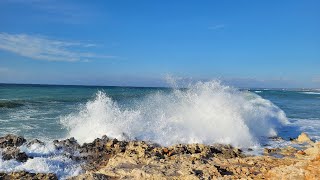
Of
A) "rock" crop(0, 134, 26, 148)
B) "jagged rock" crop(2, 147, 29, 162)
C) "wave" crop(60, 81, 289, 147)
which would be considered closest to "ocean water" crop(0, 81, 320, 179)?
"wave" crop(60, 81, 289, 147)

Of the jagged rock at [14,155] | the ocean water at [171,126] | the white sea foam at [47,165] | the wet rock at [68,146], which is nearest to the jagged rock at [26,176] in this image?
the white sea foam at [47,165]

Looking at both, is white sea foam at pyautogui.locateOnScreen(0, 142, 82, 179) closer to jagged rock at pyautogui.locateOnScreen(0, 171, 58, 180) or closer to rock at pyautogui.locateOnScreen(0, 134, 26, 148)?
jagged rock at pyautogui.locateOnScreen(0, 171, 58, 180)

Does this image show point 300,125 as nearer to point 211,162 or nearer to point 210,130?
point 210,130

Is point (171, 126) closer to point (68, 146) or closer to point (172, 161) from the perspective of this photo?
point (68, 146)

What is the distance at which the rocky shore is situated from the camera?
22.8ft

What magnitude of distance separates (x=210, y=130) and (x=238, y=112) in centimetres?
249

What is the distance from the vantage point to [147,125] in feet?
40.5

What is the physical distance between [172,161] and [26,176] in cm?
326

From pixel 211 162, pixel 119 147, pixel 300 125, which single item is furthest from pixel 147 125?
pixel 300 125

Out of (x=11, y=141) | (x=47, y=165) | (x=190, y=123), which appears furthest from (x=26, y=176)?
(x=190, y=123)

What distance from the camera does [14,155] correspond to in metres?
8.63

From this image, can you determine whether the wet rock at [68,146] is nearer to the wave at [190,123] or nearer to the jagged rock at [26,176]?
the wave at [190,123]

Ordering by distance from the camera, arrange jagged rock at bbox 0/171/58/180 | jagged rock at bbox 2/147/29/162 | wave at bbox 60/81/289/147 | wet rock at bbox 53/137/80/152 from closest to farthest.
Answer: jagged rock at bbox 0/171/58/180, jagged rock at bbox 2/147/29/162, wet rock at bbox 53/137/80/152, wave at bbox 60/81/289/147

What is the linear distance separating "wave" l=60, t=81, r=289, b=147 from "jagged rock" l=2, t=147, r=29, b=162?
3.05 metres
